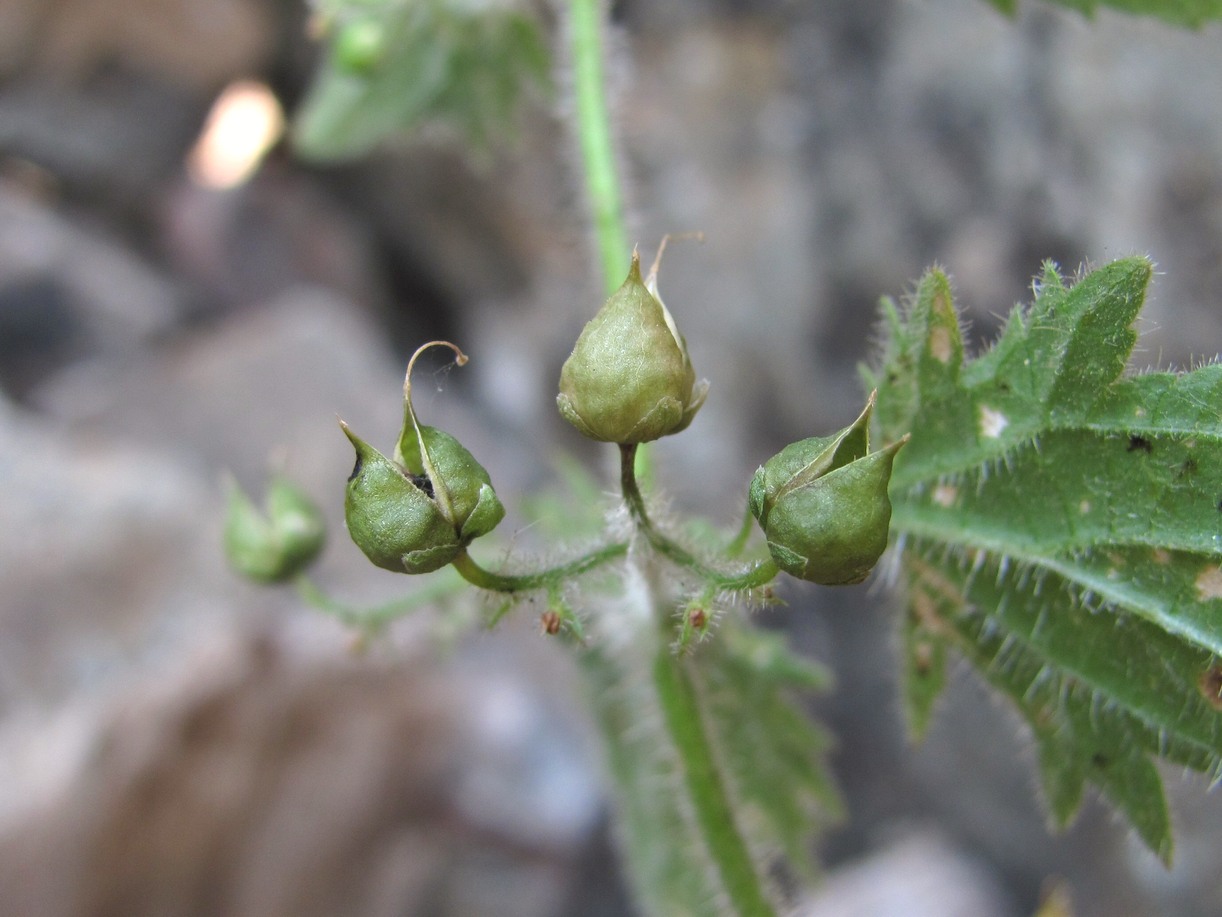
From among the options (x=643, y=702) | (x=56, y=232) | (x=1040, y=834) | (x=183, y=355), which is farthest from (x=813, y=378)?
(x=56, y=232)

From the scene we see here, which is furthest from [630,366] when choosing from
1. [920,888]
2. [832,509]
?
[920,888]

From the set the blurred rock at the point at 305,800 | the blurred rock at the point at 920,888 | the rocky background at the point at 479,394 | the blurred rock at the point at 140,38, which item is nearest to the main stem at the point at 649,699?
the rocky background at the point at 479,394

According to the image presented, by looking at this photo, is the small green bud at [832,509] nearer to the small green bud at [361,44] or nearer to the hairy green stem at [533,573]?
the hairy green stem at [533,573]

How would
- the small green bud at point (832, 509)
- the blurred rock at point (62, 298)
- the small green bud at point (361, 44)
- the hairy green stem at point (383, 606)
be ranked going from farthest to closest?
the blurred rock at point (62, 298)
the small green bud at point (361, 44)
the hairy green stem at point (383, 606)
the small green bud at point (832, 509)

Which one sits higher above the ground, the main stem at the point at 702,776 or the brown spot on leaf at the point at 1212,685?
the brown spot on leaf at the point at 1212,685

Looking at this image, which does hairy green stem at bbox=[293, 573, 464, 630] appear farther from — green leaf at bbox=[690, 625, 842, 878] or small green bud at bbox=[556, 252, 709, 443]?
small green bud at bbox=[556, 252, 709, 443]

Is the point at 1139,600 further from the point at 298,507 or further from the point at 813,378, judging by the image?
the point at 813,378
